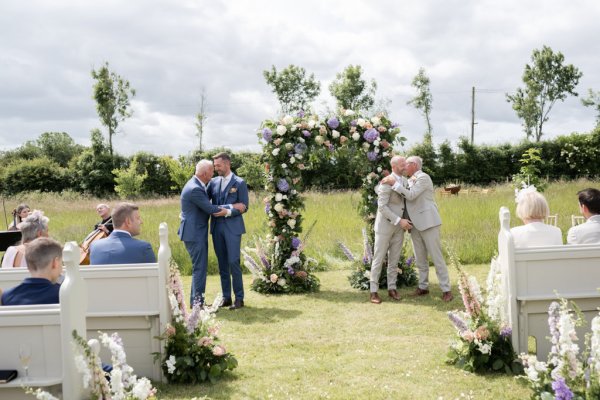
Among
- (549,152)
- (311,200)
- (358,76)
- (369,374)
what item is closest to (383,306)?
(369,374)

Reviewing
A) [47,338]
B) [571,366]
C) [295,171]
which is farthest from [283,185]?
[571,366]

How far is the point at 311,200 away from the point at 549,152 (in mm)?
16108

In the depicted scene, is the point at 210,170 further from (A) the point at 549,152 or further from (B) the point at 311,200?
(A) the point at 549,152

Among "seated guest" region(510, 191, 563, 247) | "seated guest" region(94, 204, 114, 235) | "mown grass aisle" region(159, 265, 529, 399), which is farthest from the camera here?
"seated guest" region(94, 204, 114, 235)

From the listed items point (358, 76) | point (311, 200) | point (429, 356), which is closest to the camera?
point (429, 356)

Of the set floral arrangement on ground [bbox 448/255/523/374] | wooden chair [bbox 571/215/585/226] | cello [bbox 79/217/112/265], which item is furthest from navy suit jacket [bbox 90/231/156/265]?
wooden chair [bbox 571/215/585/226]

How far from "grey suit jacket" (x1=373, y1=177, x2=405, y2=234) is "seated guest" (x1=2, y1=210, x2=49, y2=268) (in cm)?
421

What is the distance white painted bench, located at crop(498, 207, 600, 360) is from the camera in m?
4.68

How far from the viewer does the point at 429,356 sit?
551cm

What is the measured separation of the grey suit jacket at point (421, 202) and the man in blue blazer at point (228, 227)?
6.90 feet

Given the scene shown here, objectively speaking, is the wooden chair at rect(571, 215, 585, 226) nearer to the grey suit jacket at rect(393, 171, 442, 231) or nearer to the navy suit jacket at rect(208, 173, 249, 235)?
the grey suit jacket at rect(393, 171, 442, 231)

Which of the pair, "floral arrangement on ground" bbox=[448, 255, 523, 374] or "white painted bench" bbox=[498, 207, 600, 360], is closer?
"white painted bench" bbox=[498, 207, 600, 360]

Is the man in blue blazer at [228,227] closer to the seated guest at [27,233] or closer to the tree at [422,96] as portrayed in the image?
the seated guest at [27,233]

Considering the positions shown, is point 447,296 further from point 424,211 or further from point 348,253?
point 348,253
